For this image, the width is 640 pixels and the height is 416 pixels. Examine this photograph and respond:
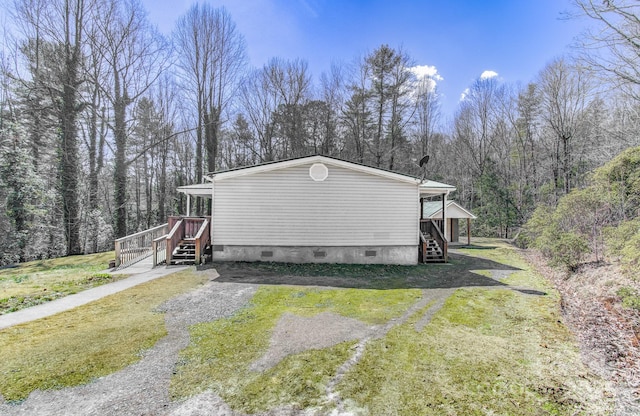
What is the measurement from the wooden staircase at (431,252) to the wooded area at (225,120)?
724 cm

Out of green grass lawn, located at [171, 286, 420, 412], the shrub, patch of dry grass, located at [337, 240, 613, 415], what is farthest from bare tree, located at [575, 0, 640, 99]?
green grass lawn, located at [171, 286, 420, 412]

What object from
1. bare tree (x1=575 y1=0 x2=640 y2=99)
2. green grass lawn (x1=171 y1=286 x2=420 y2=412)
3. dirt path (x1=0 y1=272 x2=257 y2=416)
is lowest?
green grass lawn (x1=171 y1=286 x2=420 y2=412)

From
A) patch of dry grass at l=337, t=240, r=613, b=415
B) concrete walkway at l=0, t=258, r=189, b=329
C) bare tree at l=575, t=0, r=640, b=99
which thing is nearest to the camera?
patch of dry grass at l=337, t=240, r=613, b=415

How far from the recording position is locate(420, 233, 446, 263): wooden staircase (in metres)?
11.3

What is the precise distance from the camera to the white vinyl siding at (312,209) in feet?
33.7

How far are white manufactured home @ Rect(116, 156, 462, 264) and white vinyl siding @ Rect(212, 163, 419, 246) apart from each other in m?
0.04

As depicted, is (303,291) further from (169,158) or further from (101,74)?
(169,158)

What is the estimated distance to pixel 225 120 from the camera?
21484 millimetres

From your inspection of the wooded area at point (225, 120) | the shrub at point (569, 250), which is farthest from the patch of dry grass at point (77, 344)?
the wooded area at point (225, 120)

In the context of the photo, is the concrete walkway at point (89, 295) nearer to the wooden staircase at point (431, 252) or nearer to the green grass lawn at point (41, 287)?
the green grass lawn at point (41, 287)

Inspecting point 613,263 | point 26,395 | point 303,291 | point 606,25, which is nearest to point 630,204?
point 613,263

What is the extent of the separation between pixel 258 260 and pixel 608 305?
9.39 m

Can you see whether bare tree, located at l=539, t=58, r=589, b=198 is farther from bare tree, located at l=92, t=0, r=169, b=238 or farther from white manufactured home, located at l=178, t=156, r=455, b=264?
bare tree, located at l=92, t=0, r=169, b=238

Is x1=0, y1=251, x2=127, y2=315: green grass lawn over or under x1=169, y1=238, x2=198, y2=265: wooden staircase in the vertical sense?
under
